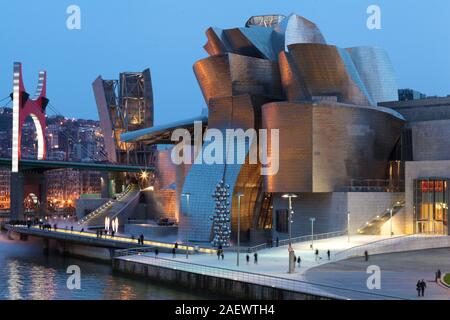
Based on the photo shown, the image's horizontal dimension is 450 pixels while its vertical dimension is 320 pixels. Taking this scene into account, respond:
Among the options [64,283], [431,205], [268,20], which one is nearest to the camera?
[64,283]

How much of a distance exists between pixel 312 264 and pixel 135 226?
2404cm

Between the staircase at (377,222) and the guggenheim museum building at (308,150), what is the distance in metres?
0.08

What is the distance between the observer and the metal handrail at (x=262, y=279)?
25.7m

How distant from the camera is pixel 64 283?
35.8 m

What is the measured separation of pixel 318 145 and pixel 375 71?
46.9ft

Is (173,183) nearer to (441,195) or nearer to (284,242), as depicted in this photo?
(284,242)

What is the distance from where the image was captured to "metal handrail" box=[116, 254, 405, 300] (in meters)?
25.7

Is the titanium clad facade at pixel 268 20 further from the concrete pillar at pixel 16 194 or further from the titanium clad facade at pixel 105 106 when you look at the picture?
the concrete pillar at pixel 16 194

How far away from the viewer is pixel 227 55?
50.6 m

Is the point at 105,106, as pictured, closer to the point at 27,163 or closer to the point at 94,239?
the point at 27,163

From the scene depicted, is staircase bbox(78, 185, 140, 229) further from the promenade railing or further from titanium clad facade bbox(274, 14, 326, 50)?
the promenade railing

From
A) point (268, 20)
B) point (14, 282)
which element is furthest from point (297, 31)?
point (14, 282)
